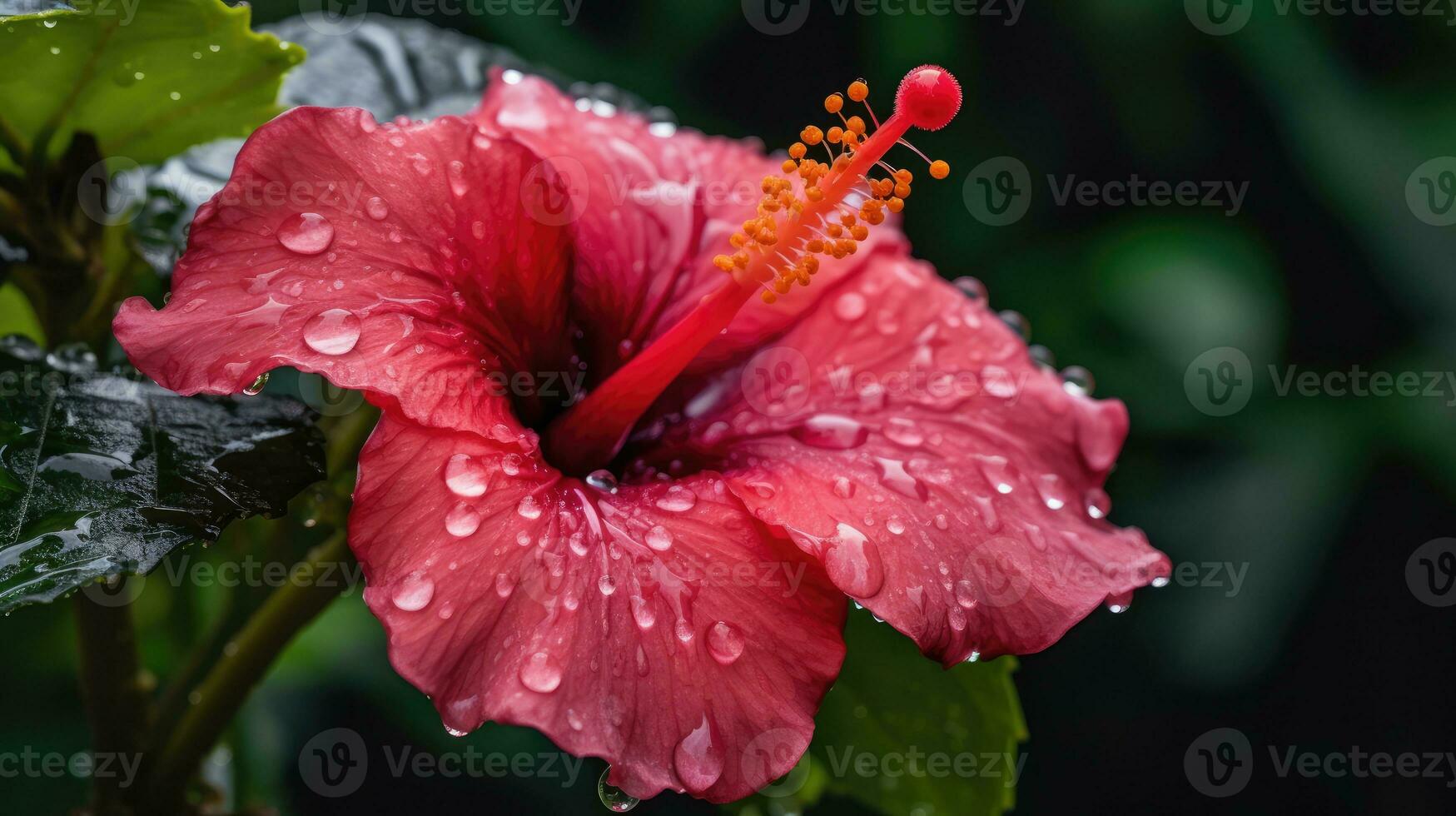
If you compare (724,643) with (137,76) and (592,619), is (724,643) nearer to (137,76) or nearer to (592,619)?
(592,619)

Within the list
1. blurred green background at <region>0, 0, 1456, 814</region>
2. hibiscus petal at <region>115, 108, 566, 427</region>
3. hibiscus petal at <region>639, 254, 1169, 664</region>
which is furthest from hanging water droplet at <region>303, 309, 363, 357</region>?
blurred green background at <region>0, 0, 1456, 814</region>

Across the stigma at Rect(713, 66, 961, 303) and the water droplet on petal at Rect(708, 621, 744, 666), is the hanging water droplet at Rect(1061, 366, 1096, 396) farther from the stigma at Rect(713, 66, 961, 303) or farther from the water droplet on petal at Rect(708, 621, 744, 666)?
the water droplet on petal at Rect(708, 621, 744, 666)

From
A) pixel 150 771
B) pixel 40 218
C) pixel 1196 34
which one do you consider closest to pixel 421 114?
pixel 40 218

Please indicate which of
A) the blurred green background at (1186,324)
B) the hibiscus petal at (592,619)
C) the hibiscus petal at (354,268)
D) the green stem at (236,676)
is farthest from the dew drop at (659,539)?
the blurred green background at (1186,324)

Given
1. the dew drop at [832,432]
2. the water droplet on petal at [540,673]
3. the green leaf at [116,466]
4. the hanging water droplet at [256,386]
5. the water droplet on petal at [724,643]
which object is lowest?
the green leaf at [116,466]

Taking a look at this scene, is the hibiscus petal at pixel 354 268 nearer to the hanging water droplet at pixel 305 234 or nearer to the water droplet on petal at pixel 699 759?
the hanging water droplet at pixel 305 234

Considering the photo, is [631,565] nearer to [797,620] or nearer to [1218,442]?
[797,620]
